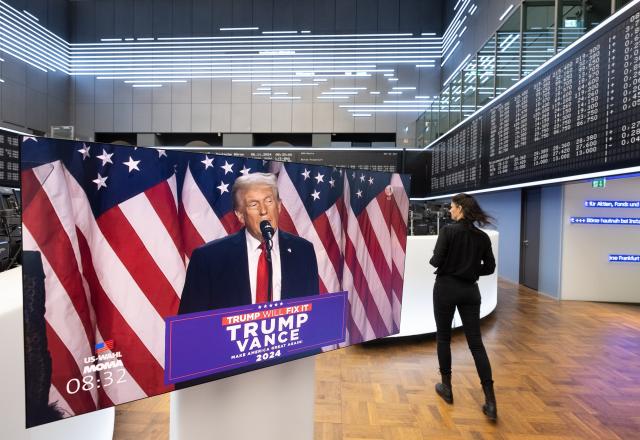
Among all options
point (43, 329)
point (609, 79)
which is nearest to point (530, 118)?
Result: point (609, 79)

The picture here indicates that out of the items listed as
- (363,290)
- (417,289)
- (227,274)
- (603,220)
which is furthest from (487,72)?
(227,274)

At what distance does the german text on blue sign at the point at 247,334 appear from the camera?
101cm

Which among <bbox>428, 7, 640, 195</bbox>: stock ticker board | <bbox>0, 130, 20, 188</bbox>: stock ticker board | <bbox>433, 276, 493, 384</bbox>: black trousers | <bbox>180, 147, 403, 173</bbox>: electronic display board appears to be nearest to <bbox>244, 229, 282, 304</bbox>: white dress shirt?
<bbox>433, 276, 493, 384</bbox>: black trousers

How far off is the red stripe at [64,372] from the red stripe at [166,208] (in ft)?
1.07

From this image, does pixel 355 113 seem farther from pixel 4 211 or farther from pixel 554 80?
pixel 4 211

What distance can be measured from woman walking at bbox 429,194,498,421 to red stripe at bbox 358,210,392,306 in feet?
3.82

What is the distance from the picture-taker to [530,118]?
14.3 ft

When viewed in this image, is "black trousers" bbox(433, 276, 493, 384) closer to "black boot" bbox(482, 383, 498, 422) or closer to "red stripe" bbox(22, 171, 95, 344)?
"black boot" bbox(482, 383, 498, 422)

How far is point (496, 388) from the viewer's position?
3.02 meters

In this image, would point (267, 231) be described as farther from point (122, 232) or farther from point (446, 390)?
point (446, 390)

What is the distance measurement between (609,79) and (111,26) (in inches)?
478

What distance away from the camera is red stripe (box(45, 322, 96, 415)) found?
82 cm

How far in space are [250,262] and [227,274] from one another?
76 millimetres

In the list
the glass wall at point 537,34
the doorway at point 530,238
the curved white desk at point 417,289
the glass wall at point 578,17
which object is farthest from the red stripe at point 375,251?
the doorway at point 530,238
